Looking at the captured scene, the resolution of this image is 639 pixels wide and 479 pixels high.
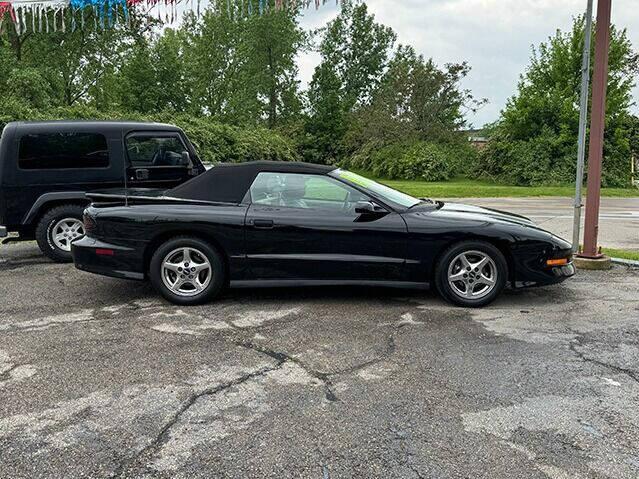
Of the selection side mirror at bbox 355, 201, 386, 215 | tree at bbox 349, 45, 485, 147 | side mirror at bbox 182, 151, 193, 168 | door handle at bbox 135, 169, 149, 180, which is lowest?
side mirror at bbox 355, 201, 386, 215

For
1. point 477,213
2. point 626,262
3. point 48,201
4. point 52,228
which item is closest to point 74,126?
point 48,201

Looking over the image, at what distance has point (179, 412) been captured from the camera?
3.24 metres

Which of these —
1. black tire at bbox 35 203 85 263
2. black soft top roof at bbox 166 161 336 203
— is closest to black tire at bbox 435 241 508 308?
black soft top roof at bbox 166 161 336 203

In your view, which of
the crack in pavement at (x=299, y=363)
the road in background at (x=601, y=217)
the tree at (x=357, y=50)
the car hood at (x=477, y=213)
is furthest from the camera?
the tree at (x=357, y=50)

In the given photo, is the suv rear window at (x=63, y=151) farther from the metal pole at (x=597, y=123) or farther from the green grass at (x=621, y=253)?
the green grass at (x=621, y=253)

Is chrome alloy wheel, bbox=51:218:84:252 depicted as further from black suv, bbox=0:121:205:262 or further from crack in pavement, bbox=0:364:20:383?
crack in pavement, bbox=0:364:20:383

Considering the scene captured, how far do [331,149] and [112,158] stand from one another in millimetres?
38424

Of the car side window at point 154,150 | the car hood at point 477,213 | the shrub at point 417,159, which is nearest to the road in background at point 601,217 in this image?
the car hood at point 477,213

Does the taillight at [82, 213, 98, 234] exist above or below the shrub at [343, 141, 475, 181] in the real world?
below

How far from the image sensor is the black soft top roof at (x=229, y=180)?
5629 millimetres

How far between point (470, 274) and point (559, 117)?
→ 2601 centimetres

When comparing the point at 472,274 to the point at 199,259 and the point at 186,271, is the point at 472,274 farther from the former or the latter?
the point at 186,271

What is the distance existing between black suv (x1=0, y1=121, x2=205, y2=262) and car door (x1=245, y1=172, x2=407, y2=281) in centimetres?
317

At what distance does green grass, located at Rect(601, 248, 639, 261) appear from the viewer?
Result: 7.98m
